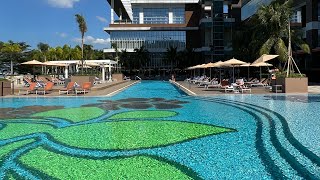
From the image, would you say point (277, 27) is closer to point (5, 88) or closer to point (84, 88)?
point (84, 88)

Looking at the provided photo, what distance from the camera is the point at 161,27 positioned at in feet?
246

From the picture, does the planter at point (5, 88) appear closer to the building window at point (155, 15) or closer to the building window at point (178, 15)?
the building window at point (155, 15)

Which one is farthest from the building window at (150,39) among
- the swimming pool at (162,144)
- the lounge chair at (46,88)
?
the swimming pool at (162,144)

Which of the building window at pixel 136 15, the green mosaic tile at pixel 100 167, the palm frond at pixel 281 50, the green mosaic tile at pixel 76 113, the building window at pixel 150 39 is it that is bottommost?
the green mosaic tile at pixel 100 167

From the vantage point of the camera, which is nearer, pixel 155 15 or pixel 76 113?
pixel 76 113

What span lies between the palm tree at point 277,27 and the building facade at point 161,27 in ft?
115

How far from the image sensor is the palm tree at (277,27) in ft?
102

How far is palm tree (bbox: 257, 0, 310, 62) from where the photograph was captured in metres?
31.1

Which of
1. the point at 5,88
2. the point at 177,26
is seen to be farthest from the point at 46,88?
the point at 177,26

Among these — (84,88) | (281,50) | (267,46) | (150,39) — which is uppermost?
(150,39)

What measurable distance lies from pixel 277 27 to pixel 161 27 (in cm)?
4496

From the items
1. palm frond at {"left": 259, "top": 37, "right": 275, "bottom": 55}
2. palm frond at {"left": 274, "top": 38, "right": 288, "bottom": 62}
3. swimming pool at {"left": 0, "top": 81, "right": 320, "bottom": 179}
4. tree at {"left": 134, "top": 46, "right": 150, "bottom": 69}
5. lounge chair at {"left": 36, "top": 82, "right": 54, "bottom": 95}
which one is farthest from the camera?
tree at {"left": 134, "top": 46, "right": 150, "bottom": 69}

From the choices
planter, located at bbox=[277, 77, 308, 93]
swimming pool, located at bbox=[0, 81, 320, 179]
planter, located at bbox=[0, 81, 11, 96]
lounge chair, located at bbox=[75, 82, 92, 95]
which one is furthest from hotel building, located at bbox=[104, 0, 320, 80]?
swimming pool, located at bbox=[0, 81, 320, 179]

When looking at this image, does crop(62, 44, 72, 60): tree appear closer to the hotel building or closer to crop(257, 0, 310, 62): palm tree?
the hotel building
